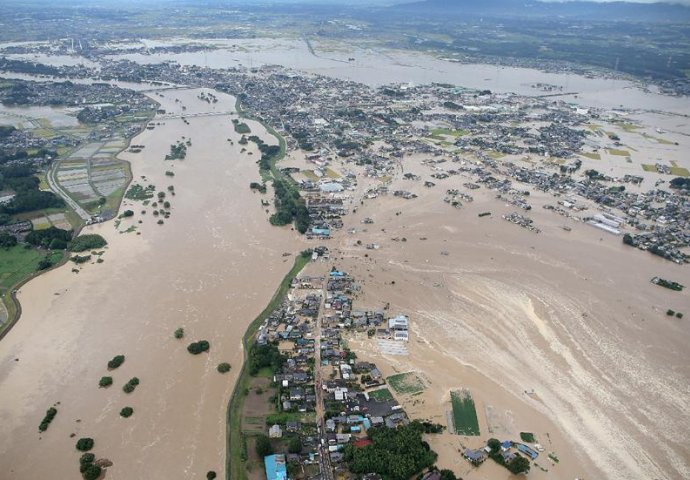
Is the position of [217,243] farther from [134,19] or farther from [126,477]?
[134,19]

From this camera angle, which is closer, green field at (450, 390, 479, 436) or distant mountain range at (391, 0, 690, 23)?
green field at (450, 390, 479, 436)

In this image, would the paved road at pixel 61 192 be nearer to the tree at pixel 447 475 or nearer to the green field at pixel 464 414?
the green field at pixel 464 414

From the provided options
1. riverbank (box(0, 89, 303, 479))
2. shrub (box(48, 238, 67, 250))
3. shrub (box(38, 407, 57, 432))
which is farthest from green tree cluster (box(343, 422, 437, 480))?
shrub (box(48, 238, 67, 250))

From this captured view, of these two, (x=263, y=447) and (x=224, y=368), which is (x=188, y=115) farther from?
(x=263, y=447)

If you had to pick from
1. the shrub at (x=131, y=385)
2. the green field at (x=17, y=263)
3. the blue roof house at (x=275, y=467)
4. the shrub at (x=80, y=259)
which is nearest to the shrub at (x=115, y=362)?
the shrub at (x=131, y=385)

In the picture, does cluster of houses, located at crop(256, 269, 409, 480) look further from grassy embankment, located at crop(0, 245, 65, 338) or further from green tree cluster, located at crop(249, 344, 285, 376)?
grassy embankment, located at crop(0, 245, 65, 338)

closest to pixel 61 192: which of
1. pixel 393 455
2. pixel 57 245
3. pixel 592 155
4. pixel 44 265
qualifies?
pixel 57 245

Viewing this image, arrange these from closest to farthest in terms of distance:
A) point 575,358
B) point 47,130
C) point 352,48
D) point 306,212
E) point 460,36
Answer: point 575,358 → point 306,212 → point 47,130 → point 352,48 → point 460,36

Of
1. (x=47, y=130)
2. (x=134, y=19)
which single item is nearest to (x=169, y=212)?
(x=47, y=130)
